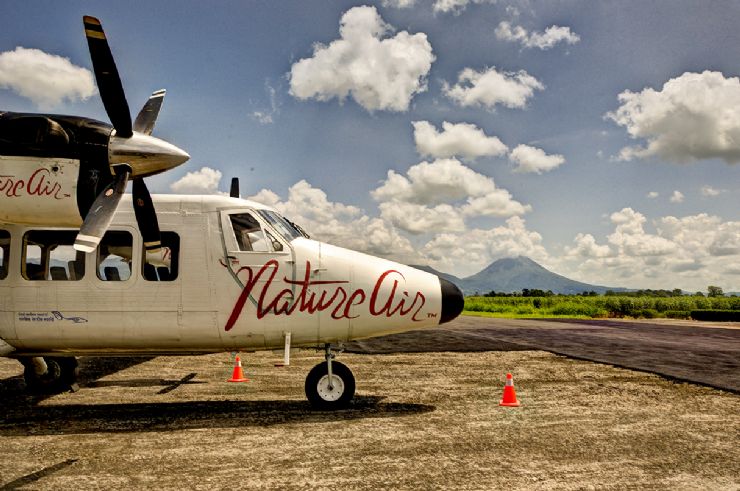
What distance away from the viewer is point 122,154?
770cm

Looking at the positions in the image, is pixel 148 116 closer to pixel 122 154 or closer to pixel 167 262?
pixel 122 154

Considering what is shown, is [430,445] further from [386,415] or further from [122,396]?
[122,396]

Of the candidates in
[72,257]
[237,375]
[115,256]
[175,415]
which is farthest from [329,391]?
[72,257]

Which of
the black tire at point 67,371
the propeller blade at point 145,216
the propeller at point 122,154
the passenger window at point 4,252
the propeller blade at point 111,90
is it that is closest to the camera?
the propeller at point 122,154

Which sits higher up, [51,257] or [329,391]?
[51,257]

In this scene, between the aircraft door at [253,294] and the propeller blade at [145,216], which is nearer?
the propeller blade at [145,216]

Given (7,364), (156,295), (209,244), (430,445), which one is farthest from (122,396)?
(7,364)

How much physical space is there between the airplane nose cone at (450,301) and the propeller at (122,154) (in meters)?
4.63

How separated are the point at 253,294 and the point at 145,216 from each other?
2037 millimetres

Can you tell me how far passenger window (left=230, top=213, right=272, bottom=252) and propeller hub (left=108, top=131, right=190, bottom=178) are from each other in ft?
4.37

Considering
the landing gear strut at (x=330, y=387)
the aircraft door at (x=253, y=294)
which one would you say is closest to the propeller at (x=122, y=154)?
the aircraft door at (x=253, y=294)

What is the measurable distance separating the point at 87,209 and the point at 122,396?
13.4 ft

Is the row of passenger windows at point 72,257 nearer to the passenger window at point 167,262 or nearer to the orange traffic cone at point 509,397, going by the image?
the passenger window at point 167,262

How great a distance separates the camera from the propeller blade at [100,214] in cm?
689
